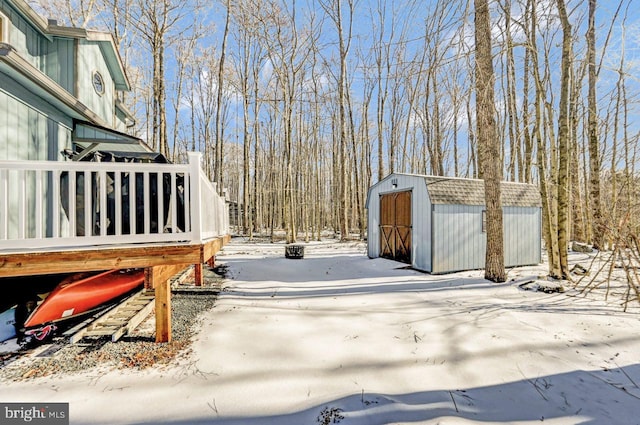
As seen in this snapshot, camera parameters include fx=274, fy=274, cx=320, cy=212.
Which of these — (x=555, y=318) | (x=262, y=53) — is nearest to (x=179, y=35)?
(x=262, y=53)

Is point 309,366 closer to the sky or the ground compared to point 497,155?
closer to the ground

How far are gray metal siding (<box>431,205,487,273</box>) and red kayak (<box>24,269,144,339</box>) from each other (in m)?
6.33

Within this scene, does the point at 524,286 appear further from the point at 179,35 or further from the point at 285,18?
the point at 179,35

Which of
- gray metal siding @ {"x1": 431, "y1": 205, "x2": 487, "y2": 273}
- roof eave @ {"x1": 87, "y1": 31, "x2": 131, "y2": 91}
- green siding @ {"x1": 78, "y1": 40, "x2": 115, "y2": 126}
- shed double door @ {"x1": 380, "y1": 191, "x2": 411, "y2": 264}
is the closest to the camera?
green siding @ {"x1": 78, "y1": 40, "x2": 115, "y2": 126}

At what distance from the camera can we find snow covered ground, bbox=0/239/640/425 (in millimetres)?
1978

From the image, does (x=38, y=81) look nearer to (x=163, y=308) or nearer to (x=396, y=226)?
(x=163, y=308)

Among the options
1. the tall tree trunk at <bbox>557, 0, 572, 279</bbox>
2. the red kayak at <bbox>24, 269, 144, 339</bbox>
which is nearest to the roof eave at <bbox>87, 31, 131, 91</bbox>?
the red kayak at <bbox>24, 269, 144, 339</bbox>

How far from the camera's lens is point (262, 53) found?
1703cm

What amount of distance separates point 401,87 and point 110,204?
19527 millimetres

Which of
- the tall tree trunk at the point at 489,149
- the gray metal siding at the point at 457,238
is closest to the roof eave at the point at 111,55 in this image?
the tall tree trunk at the point at 489,149

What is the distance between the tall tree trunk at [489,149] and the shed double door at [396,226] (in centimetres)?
231

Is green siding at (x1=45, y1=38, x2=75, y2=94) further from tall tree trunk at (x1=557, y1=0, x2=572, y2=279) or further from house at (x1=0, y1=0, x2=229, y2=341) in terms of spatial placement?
tall tree trunk at (x1=557, y1=0, x2=572, y2=279)

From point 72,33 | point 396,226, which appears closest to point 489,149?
point 396,226

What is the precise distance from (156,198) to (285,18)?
1275cm
